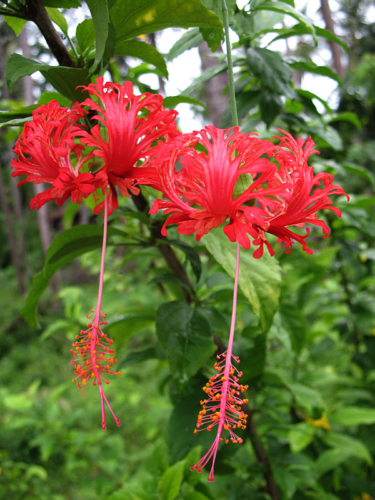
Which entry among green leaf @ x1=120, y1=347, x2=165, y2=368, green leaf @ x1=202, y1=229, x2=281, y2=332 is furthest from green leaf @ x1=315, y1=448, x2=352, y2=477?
green leaf @ x1=202, y1=229, x2=281, y2=332

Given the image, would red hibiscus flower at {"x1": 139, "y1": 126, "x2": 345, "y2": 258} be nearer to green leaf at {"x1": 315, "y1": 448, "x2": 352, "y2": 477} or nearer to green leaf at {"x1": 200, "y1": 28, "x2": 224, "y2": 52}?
green leaf at {"x1": 200, "y1": 28, "x2": 224, "y2": 52}

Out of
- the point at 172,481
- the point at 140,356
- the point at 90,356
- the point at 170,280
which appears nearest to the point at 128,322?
the point at 140,356

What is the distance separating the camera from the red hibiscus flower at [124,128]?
0.42m

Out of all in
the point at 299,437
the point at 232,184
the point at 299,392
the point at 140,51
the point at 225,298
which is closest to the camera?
the point at 232,184

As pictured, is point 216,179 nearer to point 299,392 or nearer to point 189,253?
point 189,253

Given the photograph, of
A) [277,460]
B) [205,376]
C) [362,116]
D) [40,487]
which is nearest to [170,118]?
[205,376]

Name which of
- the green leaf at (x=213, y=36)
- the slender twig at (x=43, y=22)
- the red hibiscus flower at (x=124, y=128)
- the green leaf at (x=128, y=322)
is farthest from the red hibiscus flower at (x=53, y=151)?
the green leaf at (x=128, y=322)

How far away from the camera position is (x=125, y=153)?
1.43ft

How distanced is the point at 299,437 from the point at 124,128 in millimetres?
863

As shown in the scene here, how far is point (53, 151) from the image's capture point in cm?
45

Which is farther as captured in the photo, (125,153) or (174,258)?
(174,258)

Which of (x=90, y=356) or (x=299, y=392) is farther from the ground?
(x=90, y=356)

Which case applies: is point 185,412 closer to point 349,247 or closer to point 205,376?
point 205,376

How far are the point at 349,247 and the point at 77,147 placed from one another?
1028 millimetres
